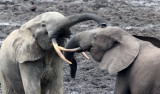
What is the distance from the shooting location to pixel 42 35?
A: 23.1 ft

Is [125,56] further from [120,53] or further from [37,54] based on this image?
[37,54]

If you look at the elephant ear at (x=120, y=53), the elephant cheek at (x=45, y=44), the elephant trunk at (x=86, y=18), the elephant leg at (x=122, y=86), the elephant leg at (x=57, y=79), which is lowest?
the elephant leg at (x=57, y=79)

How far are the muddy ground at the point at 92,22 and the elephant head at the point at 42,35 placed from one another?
6.05 feet

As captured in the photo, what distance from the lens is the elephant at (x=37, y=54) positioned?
6.93 metres

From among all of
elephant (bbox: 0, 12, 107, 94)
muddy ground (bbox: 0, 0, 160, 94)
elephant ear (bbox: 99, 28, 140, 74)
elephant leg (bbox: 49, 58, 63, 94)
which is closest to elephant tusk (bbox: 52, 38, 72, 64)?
elephant (bbox: 0, 12, 107, 94)

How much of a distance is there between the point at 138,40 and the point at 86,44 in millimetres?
584

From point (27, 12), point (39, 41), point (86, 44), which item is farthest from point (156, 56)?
point (27, 12)

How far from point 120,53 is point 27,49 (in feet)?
4.08

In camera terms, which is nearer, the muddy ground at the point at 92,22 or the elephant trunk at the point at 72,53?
the elephant trunk at the point at 72,53

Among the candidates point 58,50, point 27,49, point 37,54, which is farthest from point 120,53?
point 27,49

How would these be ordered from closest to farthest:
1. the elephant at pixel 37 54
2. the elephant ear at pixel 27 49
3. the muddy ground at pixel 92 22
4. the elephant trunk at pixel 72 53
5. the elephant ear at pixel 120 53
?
the elephant ear at pixel 120 53, the elephant trunk at pixel 72 53, the elephant at pixel 37 54, the elephant ear at pixel 27 49, the muddy ground at pixel 92 22

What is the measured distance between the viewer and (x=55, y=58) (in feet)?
24.1

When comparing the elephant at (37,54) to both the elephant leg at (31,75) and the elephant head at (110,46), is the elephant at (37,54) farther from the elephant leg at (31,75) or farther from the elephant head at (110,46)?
the elephant head at (110,46)

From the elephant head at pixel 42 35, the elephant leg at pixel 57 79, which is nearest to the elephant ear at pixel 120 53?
the elephant head at pixel 42 35
